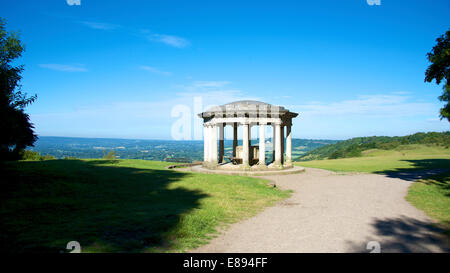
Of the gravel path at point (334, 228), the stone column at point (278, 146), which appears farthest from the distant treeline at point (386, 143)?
the gravel path at point (334, 228)

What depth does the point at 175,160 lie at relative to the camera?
31953mm

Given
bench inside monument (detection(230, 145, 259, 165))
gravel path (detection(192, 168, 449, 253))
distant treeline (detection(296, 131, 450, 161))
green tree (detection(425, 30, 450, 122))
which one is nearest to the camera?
gravel path (detection(192, 168, 449, 253))

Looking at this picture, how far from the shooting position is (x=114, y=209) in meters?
9.13

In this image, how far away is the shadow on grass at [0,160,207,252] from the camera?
5949mm

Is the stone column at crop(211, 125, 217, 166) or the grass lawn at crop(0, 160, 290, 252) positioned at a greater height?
the stone column at crop(211, 125, 217, 166)

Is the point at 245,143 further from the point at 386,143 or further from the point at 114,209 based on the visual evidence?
the point at 386,143

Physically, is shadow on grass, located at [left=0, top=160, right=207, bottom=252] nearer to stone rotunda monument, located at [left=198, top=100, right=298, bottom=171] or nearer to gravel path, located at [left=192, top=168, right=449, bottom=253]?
gravel path, located at [left=192, top=168, right=449, bottom=253]

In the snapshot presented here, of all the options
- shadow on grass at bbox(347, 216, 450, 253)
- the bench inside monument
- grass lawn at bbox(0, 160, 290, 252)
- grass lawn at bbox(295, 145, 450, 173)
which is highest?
the bench inside monument

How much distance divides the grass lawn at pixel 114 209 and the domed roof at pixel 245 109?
356 inches

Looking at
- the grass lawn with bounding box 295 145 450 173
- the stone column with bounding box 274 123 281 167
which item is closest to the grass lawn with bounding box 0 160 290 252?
the stone column with bounding box 274 123 281 167

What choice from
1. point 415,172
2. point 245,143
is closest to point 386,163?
point 415,172

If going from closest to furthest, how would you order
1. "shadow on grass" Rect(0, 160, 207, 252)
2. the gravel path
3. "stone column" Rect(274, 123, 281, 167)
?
"shadow on grass" Rect(0, 160, 207, 252) → the gravel path → "stone column" Rect(274, 123, 281, 167)

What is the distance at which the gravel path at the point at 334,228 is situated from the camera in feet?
21.0
